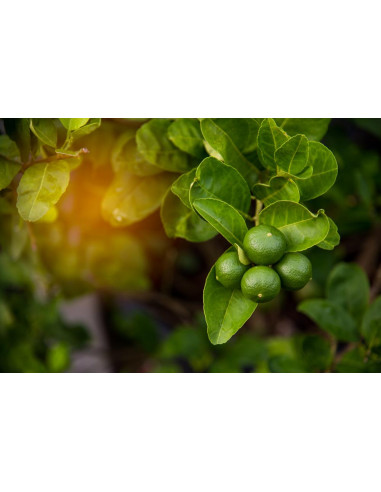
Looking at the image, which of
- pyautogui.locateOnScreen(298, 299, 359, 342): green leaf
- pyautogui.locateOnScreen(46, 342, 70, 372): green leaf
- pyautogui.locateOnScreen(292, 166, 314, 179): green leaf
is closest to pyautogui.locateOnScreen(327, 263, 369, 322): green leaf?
pyautogui.locateOnScreen(298, 299, 359, 342): green leaf

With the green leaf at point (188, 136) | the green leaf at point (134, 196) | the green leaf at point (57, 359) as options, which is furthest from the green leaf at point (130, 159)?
the green leaf at point (57, 359)

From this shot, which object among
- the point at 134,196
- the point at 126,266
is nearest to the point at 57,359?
the point at 126,266

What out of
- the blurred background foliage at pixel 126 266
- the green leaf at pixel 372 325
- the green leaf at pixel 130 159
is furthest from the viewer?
the blurred background foliage at pixel 126 266

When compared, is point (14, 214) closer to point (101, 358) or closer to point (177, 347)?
point (177, 347)

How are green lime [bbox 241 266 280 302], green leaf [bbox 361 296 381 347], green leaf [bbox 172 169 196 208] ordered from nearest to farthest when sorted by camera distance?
green lime [bbox 241 266 280 302] → green leaf [bbox 172 169 196 208] → green leaf [bbox 361 296 381 347]

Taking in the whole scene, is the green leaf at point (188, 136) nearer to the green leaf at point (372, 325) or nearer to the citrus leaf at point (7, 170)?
the citrus leaf at point (7, 170)

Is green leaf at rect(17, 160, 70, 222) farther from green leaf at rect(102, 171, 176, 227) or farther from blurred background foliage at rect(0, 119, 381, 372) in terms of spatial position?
blurred background foliage at rect(0, 119, 381, 372)

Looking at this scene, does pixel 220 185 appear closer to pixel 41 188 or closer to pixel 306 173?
pixel 306 173
